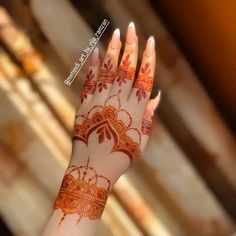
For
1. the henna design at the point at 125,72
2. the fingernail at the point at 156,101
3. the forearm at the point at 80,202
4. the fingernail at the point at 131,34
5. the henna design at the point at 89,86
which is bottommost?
the forearm at the point at 80,202

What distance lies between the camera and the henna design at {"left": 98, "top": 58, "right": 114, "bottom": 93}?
697mm

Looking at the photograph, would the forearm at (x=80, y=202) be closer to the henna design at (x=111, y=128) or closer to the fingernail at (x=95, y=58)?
the henna design at (x=111, y=128)

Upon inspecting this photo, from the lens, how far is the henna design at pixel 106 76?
70cm

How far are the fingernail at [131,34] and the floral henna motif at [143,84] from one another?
5 centimetres

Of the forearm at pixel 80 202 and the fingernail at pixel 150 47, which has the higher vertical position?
the fingernail at pixel 150 47

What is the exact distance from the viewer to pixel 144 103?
27.4 inches

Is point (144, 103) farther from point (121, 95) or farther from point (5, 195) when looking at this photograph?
point (5, 195)

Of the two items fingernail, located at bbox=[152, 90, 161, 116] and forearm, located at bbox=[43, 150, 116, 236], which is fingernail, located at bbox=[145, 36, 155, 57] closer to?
fingernail, located at bbox=[152, 90, 161, 116]

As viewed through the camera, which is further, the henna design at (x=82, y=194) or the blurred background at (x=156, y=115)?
the blurred background at (x=156, y=115)

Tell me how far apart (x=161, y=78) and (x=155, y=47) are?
48 mm

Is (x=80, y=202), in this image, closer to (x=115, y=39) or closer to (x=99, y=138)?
(x=99, y=138)

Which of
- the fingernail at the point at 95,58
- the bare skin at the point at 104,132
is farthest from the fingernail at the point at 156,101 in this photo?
the fingernail at the point at 95,58

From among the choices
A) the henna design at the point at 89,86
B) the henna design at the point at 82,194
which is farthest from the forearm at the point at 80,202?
the henna design at the point at 89,86

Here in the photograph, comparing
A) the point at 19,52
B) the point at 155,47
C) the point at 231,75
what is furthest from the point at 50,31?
the point at 231,75
